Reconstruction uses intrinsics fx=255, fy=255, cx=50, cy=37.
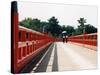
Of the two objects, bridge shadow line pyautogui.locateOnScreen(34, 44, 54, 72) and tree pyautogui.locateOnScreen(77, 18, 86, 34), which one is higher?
tree pyautogui.locateOnScreen(77, 18, 86, 34)

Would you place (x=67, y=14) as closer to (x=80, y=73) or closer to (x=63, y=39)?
(x=63, y=39)

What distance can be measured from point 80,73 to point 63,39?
1.61 ft

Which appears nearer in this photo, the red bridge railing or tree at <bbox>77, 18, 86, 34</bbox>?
the red bridge railing

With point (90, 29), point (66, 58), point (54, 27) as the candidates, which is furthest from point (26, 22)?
point (90, 29)

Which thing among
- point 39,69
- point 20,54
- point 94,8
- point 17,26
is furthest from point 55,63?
point 94,8

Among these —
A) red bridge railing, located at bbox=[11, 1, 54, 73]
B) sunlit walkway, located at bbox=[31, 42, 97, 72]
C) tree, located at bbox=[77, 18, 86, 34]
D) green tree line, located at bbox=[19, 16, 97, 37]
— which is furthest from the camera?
tree, located at bbox=[77, 18, 86, 34]

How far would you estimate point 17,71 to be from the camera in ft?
9.36

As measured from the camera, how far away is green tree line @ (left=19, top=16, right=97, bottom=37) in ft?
9.77

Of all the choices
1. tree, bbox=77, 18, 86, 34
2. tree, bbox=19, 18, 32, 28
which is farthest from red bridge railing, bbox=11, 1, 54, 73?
tree, bbox=77, 18, 86, 34

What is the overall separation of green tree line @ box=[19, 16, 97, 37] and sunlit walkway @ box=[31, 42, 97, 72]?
0.54 feet

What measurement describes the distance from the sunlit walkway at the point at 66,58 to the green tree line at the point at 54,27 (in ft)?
0.54

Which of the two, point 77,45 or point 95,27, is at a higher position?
point 95,27

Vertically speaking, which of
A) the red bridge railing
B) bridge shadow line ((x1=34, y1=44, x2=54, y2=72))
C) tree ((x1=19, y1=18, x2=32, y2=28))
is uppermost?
tree ((x1=19, y1=18, x2=32, y2=28))

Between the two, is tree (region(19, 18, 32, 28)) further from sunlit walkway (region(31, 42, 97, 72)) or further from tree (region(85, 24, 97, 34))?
tree (region(85, 24, 97, 34))
